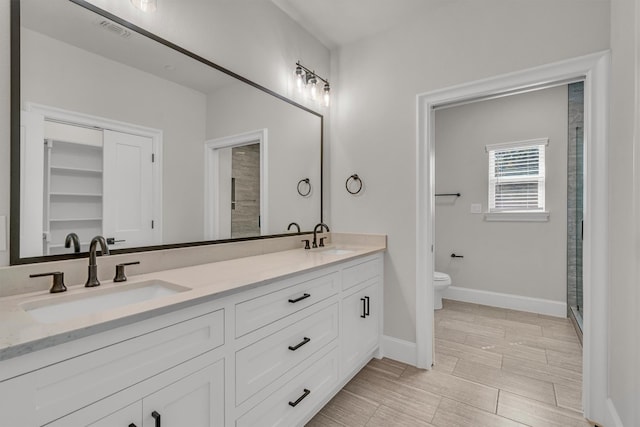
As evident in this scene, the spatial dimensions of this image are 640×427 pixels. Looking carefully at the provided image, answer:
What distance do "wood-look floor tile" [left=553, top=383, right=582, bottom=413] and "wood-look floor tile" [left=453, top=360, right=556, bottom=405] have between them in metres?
0.04

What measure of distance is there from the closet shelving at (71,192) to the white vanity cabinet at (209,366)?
653mm

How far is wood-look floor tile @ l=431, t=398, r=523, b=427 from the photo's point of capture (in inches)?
66.1

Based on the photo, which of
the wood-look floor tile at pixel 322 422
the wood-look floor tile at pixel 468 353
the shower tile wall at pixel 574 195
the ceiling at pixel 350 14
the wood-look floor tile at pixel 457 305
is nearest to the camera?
the wood-look floor tile at pixel 322 422

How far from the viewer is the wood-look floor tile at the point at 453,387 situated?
6.20 ft

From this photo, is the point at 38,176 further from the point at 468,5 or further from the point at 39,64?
the point at 468,5

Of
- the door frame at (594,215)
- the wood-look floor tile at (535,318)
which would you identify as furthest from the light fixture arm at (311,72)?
the wood-look floor tile at (535,318)

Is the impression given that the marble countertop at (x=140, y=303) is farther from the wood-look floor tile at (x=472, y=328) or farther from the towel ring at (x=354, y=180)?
the wood-look floor tile at (x=472, y=328)

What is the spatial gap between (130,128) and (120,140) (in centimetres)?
8

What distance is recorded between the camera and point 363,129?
8.61ft

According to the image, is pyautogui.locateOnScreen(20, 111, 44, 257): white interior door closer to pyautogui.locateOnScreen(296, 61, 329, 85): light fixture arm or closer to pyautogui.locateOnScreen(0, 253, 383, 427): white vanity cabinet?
pyautogui.locateOnScreen(0, 253, 383, 427): white vanity cabinet

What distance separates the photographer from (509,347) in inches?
103

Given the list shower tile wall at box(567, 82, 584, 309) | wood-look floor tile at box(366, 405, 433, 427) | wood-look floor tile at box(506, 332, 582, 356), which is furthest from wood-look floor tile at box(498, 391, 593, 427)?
shower tile wall at box(567, 82, 584, 309)

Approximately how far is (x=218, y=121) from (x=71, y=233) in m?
0.97

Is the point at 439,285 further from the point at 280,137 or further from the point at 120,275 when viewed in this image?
the point at 120,275
